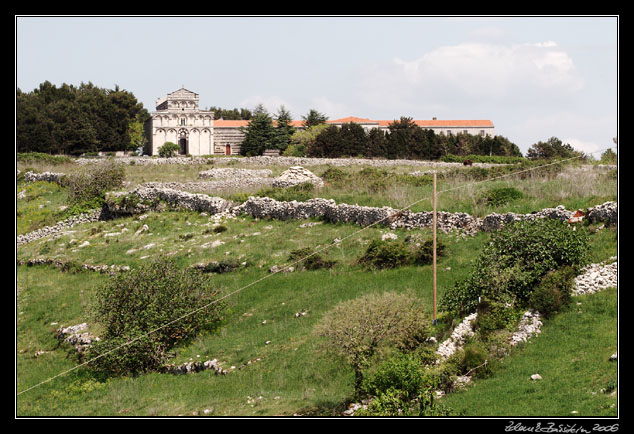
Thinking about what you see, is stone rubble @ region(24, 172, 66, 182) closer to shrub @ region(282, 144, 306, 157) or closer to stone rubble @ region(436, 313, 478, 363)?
shrub @ region(282, 144, 306, 157)

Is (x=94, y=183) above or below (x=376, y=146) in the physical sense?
below

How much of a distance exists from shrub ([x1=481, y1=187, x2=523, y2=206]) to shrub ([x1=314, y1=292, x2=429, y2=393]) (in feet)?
37.6

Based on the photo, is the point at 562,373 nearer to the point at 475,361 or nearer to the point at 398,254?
the point at 475,361

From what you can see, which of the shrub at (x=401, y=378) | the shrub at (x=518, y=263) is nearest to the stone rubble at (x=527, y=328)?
the shrub at (x=518, y=263)

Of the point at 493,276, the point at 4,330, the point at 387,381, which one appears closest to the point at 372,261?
the point at 493,276

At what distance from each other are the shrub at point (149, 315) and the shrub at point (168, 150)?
166ft

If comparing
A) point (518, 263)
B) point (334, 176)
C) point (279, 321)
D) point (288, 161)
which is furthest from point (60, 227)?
point (518, 263)

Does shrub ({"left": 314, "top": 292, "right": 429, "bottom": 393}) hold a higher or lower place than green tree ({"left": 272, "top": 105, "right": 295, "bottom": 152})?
lower

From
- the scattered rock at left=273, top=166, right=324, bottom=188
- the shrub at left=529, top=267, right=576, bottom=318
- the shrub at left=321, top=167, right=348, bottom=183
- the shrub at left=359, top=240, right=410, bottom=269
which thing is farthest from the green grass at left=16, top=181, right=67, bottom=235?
the shrub at left=529, top=267, right=576, bottom=318

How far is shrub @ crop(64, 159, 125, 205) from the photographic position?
44.0m

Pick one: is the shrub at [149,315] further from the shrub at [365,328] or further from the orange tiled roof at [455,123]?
the orange tiled roof at [455,123]

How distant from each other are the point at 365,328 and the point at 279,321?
20.1 ft

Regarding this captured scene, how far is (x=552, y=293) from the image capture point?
1842 cm

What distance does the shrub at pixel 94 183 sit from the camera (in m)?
44.0
